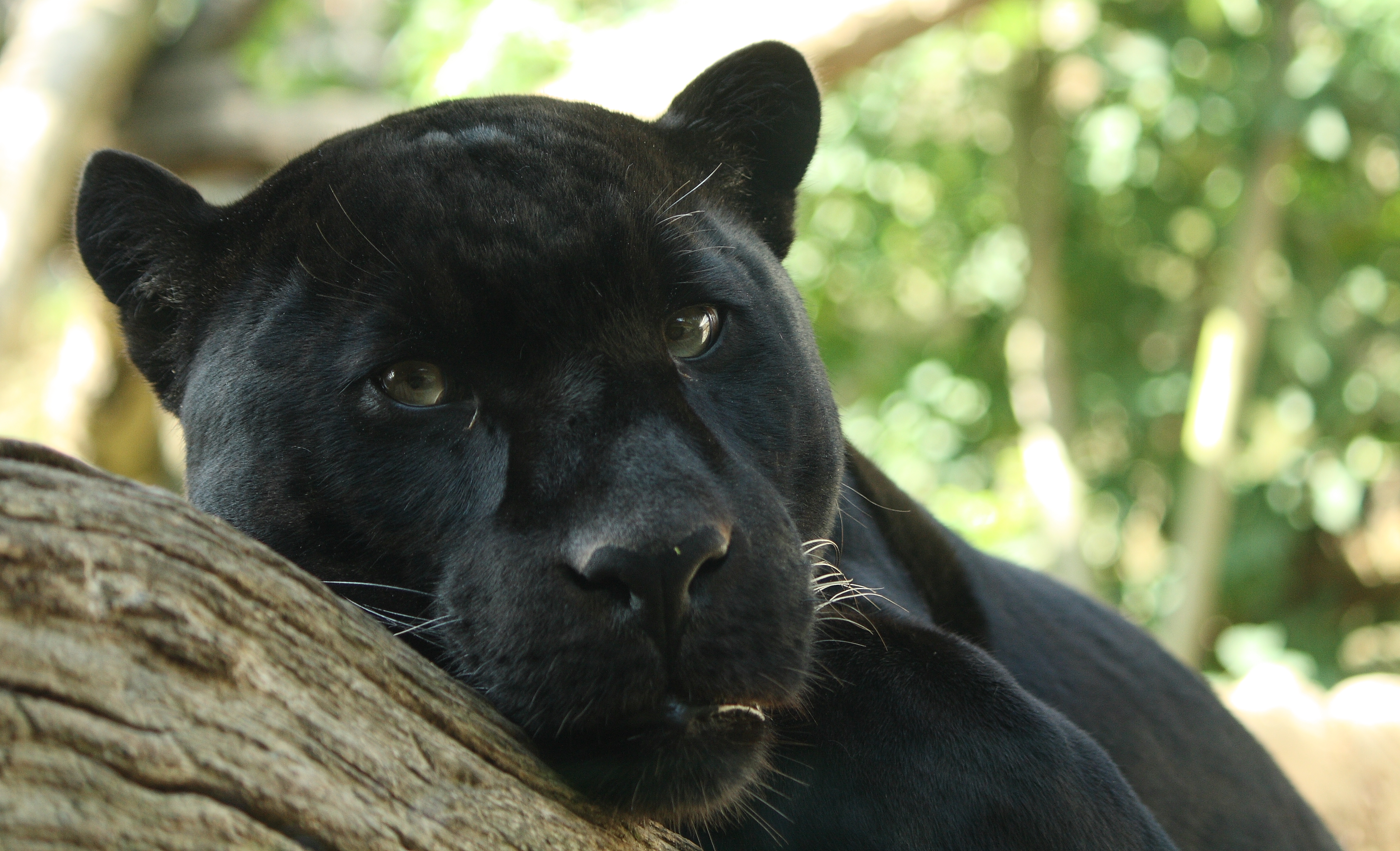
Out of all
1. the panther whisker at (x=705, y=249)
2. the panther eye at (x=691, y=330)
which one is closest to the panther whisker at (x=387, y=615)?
the panther eye at (x=691, y=330)

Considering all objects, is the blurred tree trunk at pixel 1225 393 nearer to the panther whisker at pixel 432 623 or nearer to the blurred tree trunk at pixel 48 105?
the blurred tree trunk at pixel 48 105

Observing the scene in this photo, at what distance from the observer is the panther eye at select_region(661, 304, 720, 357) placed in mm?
1922

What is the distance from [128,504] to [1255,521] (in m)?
8.85

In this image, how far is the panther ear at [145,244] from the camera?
215 centimetres

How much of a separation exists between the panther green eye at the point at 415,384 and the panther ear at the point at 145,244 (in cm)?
61

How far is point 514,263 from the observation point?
5.71 ft

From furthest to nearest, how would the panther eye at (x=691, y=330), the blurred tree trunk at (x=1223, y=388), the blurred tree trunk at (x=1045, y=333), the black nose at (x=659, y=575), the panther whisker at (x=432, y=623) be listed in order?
the blurred tree trunk at (x=1045, y=333), the blurred tree trunk at (x=1223, y=388), the panther eye at (x=691, y=330), the panther whisker at (x=432, y=623), the black nose at (x=659, y=575)

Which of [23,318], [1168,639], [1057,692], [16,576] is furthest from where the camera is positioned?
[1168,639]

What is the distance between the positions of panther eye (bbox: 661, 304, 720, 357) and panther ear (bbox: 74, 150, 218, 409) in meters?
0.87

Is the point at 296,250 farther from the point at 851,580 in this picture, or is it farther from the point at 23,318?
the point at 23,318

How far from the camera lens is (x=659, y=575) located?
144 cm

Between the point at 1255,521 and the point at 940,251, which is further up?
the point at 940,251

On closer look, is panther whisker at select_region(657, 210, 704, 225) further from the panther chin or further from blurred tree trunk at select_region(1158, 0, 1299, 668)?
blurred tree trunk at select_region(1158, 0, 1299, 668)

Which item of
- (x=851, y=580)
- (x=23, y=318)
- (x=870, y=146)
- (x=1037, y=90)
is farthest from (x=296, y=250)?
(x=1037, y=90)
